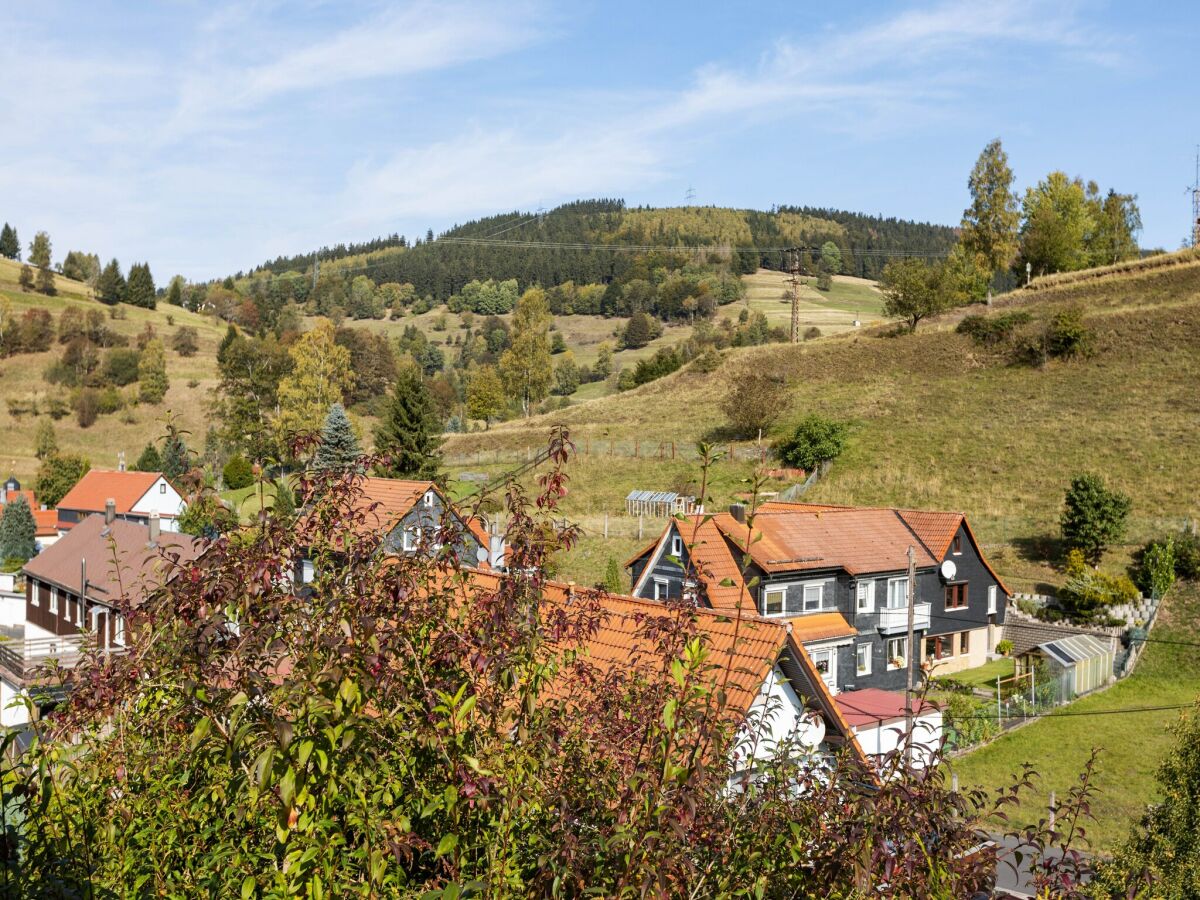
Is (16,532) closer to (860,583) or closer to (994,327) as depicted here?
(860,583)

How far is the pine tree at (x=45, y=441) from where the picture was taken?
74625 millimetres

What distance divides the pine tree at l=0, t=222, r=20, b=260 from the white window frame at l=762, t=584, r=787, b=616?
13919cm

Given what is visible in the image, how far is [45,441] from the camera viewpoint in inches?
2960

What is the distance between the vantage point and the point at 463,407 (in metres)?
102

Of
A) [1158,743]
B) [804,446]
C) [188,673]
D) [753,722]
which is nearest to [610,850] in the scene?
[753,722]

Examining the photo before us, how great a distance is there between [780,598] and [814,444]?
2566 cm

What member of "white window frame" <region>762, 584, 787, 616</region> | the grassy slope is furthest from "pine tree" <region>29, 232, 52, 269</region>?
"white window frame" <region>762, 584, 787, 616</region>

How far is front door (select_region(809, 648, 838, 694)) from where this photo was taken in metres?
27.4

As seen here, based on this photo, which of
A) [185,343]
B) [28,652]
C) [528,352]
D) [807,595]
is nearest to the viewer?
[807,595]

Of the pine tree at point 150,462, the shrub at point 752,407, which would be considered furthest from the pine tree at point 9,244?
the shrub at point 752,407

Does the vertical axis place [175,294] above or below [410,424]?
above

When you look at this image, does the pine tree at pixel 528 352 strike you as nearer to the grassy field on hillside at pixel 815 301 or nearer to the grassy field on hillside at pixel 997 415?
the grassy field on hillside at pixel 997 415

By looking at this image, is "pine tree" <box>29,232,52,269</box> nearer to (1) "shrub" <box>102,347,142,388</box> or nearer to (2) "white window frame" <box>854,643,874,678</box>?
(1) "shrub" <box>102,347,142,388</box>

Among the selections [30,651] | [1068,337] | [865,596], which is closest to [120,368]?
[30,651]
